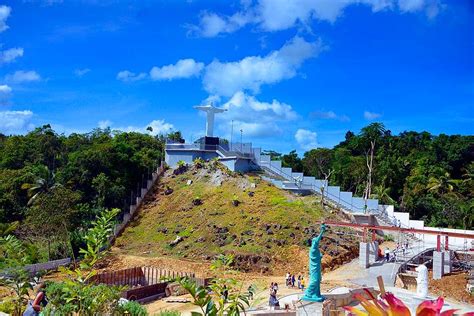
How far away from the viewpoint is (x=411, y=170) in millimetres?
45344

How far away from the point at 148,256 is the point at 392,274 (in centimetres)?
1556

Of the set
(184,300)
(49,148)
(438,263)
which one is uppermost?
(49,148)

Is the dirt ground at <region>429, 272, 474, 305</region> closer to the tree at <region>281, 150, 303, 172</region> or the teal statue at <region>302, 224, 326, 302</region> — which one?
the teal statue at <region>302, 224, 326, 302</region>

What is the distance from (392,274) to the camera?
24.4 m

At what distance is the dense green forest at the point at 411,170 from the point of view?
3792 centimetres

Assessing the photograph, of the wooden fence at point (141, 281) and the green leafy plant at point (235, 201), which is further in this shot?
the green leafy plant at point (235, 201)

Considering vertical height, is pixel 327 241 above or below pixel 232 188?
below

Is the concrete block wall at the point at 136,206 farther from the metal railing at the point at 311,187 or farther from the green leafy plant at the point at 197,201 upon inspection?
the metal railing at the point at 311,187

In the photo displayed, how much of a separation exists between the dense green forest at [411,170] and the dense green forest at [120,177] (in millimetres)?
89

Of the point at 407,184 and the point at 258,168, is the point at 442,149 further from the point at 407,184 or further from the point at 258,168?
the point at 258,168

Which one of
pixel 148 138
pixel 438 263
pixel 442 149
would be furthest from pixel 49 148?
pixel 442 149

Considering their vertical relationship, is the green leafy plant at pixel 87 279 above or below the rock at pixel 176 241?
above

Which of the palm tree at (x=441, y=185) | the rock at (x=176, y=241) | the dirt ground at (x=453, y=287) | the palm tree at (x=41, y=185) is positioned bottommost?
the dirt ground at (x=453, y=287)

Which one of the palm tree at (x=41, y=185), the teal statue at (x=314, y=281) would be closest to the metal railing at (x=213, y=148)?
the palm tree at (x=41, y=185)
